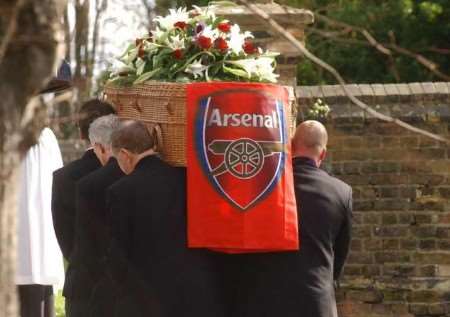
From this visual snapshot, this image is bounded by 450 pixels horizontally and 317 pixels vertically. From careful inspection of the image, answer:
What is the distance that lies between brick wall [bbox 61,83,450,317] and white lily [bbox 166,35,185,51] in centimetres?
278

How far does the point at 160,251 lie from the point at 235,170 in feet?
1.73

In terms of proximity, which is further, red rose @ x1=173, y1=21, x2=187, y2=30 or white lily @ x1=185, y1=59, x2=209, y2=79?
red rose @ x1=173, y1=21, x2=187, y2=30

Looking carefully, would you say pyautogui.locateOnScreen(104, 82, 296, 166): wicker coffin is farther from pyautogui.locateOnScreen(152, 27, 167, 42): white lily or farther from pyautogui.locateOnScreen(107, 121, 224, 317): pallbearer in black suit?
pyautogui.locateOnScreen(152, 27, 167, 42): white lily

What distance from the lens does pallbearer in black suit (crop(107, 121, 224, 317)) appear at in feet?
23.6

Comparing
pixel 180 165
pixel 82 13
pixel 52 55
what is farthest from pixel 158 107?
pixel 52 55

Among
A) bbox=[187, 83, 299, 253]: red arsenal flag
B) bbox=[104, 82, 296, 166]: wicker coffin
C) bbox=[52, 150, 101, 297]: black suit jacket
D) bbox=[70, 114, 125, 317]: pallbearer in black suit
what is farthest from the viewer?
bbox=[52, 150, 101, 297]: black suit jacket

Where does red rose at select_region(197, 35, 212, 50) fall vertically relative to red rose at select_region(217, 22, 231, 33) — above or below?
below

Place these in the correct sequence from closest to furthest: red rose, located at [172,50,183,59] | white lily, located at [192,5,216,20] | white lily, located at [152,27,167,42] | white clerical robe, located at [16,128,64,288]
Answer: red rose, located at [172,50,183,59] < white lily, located at [152,27,167,42] < white lily, located at [192,5,216,20] < white clerical robe, located at [16,128,64,288]

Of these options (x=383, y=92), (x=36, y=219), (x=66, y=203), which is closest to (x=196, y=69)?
(x=66, y=203)

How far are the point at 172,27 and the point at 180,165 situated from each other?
783 millimetres

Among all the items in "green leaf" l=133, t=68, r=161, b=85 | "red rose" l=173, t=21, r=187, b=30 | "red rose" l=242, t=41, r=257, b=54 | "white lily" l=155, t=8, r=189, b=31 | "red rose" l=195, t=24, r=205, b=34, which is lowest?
"green leaf" l=133, t=68, r=161, b=85

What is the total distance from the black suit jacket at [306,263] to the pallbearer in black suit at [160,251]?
220mm

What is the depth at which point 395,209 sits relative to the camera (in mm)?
10281

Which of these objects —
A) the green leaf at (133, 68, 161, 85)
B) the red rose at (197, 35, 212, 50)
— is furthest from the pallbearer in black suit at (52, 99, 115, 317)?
the red rose at (197, 35, 212, 50)
